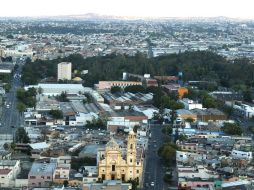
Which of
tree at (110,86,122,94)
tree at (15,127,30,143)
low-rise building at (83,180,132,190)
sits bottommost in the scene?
tree at (110,86,122,94)

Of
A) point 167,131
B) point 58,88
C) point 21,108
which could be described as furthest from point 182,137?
point 58,88

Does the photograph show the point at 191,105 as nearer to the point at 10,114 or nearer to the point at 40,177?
the point at 10,114

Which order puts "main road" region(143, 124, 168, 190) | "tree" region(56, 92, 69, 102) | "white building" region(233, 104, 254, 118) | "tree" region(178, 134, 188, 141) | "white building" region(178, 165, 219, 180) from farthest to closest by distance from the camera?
1. "tree" region(56, 92, 69, 102)
2. "white building" region(233, 104, 254, 118)
3. "tree" region(178, 134, 188, 141)
4. "white building" region(178, 165, 219, 180)
5. "main road" region(143, 124, 168, 190)

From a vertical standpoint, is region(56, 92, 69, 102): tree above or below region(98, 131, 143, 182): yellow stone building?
below

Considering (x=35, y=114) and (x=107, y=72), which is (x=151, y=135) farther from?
(x=107, y=72)

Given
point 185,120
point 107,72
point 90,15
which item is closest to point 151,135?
point 185,120

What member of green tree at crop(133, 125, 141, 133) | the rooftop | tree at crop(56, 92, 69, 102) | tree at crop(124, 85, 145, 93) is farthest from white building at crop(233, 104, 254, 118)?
the rooftop

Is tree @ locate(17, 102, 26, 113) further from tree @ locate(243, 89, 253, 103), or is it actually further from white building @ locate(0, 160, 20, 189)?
tree @ locate(243, 89, 253, 103)
